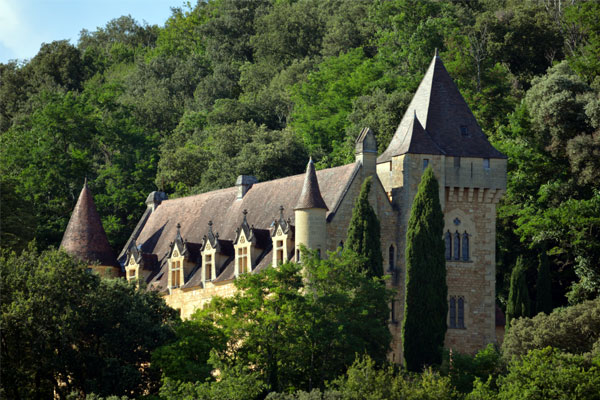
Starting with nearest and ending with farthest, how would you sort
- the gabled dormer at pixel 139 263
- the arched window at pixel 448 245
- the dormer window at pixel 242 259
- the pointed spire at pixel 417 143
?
the pointed spire at pixel 417 143
the arched window at pixel 448 245
the dormer window at pixel 242 259
the gabled dormer at pixel 139 263

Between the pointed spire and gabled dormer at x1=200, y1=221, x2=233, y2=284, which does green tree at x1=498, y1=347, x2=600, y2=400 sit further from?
gabled dormer at x1=200, y1=221, x2=233, y2=284

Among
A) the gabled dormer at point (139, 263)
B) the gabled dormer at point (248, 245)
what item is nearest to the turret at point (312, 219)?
the gabled dormer at point (248, 245)

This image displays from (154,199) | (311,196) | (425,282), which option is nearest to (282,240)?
(311,196)

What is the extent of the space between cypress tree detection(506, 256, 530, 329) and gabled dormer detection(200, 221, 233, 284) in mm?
13385

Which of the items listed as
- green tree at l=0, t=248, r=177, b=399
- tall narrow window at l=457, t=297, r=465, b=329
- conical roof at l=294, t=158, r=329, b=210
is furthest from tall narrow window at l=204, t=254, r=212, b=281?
tall narrow window at l=457, t=297, r=465, b=329

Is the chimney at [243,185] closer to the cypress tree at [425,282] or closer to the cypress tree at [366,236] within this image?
the cypress tree at [366,236]

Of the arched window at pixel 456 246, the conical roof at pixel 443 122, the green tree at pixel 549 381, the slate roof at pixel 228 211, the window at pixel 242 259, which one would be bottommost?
the green tree at pixel 549 381

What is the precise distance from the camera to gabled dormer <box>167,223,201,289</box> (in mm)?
55781

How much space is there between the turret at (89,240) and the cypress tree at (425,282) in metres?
18.6

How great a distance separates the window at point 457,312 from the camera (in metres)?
50.3

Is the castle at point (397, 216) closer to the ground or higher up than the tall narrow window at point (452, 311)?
higher up

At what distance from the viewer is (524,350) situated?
150 ft

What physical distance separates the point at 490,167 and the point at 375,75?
28.5 meters

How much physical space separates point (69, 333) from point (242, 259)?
11.7m
